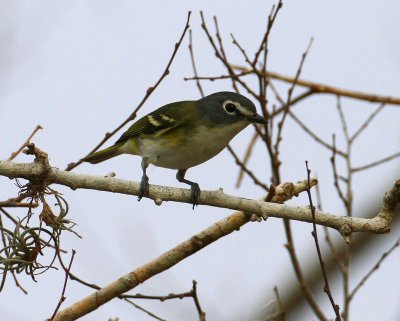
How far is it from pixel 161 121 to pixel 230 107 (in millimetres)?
684

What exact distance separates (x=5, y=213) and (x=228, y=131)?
2101 millimetres

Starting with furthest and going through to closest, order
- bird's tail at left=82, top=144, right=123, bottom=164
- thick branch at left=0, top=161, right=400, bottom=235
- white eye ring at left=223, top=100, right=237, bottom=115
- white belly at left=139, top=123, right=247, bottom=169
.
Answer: bird's tail at left=82, top=144, right=123, bottom=164
white eye ring at left=223, top=100, right=237, bottom=115
white belly at left=139, top=123, right=247, bottom=169
thick branch at left=0, top=161, right=400, bottom=235

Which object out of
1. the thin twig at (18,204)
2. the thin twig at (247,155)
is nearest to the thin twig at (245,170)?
the thin twig at (247,155)

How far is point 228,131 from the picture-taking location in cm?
581

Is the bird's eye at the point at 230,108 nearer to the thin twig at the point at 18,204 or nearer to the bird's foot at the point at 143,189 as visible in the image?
the bird's foot at the point at 143,189

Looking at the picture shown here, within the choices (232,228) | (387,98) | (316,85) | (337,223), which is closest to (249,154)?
(316,85)

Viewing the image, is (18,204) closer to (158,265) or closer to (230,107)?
(158,265)

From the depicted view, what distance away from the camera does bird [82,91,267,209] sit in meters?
5.79

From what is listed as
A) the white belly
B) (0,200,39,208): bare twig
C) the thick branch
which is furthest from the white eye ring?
(0,200,39,208): bare twig

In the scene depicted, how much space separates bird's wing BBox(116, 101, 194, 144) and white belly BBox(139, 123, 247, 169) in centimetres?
21

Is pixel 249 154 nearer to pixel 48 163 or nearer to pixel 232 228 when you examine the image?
pixel 232 228

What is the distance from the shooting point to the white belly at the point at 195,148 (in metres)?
5.77

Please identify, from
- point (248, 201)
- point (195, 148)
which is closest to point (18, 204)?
point (248, 201)

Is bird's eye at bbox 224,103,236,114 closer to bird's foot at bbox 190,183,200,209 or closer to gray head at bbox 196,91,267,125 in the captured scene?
gray head at bbox 196,91,267,125
